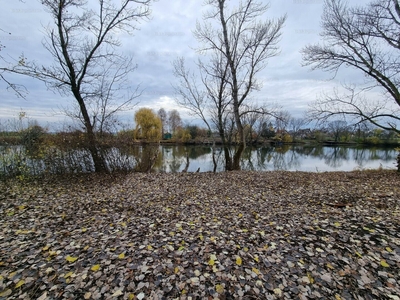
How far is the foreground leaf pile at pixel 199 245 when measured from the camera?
2.20 m

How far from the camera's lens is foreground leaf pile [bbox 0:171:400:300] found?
2201mm

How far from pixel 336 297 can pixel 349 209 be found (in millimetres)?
3101

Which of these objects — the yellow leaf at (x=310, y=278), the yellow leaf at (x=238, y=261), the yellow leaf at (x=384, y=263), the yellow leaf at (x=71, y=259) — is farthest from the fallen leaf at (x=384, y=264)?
the yellow leaf at (x=71, y=259)

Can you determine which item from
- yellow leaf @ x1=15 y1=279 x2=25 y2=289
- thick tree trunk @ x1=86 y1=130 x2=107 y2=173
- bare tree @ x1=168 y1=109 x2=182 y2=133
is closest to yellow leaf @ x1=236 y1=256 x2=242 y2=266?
yellow leaf @ x1=15 y1=279 x2=25 y2=289

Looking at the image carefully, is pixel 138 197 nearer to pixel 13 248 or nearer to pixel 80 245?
pixel 80 245

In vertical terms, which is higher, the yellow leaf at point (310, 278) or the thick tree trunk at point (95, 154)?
the thick tree trunk at point (95, 154)

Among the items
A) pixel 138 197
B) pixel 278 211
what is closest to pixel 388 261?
pixel 278 211

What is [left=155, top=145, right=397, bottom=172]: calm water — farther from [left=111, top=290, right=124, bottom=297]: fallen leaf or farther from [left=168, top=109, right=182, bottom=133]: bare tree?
[left=168, top=109, right=182, bottom=133]: bare tree

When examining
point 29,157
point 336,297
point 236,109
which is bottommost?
point 336,297

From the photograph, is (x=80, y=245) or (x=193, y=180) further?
(x=193, y=180)

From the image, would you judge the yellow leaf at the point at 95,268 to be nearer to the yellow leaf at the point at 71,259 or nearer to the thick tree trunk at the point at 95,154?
the yellow leaf at the point at 71,259

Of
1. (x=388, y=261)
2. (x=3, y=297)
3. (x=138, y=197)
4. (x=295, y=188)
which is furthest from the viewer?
(x=295, y=188)

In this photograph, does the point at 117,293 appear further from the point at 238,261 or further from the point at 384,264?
the point at 384,264

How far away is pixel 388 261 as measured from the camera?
2586 millimetres
